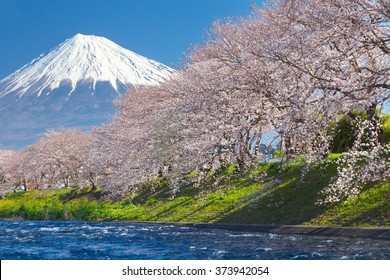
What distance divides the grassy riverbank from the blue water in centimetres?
216

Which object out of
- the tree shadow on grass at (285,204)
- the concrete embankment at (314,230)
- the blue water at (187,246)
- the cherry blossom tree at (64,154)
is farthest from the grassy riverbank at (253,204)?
the cherry blossom tree at (64,154)

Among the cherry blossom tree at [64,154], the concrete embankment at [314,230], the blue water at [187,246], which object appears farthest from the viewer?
the cherry blossom tree at [64,154]

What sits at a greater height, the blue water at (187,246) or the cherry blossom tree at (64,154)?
the cherry blossom tree at (64,154)

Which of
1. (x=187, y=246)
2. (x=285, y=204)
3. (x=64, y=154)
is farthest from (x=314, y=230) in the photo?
(x=64, y=154)

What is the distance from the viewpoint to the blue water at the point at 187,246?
48.3 feet

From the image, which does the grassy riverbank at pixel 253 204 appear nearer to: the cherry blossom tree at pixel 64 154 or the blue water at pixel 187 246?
the blue water at pixel 187 246

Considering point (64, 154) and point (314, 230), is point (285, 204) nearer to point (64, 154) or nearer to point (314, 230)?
point (314, 230)

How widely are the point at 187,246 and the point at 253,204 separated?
319 inches

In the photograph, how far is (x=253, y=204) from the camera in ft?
81.8

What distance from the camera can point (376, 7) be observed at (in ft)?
50.6

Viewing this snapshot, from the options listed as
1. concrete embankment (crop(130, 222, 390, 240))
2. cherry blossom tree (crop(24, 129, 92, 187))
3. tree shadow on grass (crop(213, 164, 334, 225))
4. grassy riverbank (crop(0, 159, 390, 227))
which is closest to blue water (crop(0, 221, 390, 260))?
concrete embankment (crop(130, 222, 390, 240))

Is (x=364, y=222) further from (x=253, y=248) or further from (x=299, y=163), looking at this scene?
(x=299, y=163)

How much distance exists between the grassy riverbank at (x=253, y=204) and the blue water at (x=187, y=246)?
2159 millimetres

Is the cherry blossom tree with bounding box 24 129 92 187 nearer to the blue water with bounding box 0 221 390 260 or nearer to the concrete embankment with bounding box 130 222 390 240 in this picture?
the concrete embankment with bounding box 130 222 390 240
